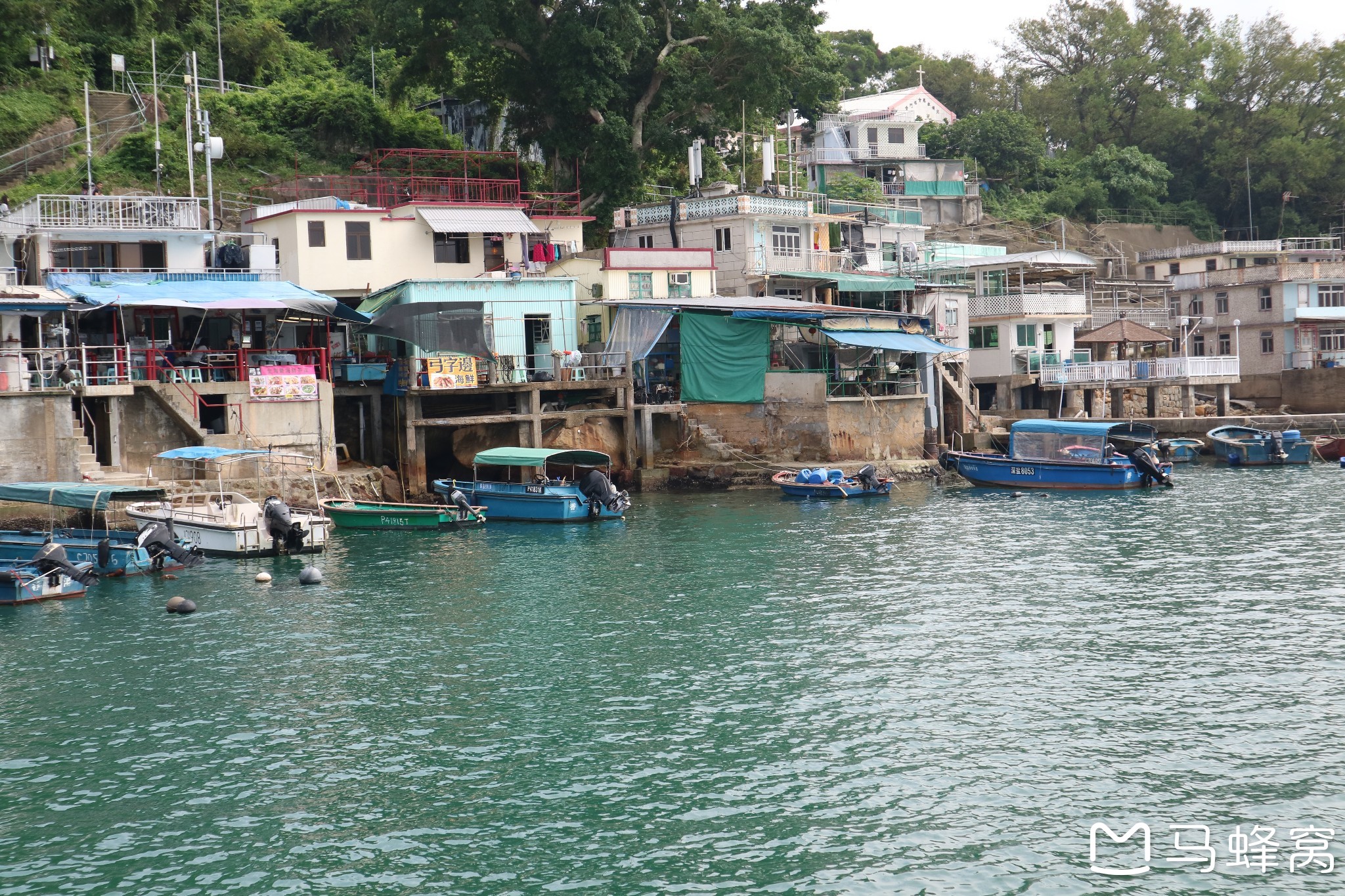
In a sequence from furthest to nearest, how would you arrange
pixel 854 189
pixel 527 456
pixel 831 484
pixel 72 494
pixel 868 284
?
1. pixel 854 189
2. pixel 868 284
3. pixel 831 484
4. pixel 527 456
5. pixel 72 494

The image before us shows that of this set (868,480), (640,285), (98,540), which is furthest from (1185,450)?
(98,540)

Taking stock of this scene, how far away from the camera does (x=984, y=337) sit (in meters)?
63.4

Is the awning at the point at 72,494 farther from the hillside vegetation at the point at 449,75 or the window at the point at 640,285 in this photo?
the window at the point at 640,285

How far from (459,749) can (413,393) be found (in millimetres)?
27660

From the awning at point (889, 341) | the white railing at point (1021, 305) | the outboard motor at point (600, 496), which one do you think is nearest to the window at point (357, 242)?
the outboard motor at point (600, 496)

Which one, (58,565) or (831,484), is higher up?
(831,484)

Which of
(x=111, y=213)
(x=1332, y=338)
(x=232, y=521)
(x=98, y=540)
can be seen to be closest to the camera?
(x=98, y=540)

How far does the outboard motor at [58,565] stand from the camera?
2858 centimetres

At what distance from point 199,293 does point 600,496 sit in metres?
14.3

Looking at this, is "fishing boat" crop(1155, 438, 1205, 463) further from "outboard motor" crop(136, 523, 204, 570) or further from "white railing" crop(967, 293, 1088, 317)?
"outboard motor" crop(136, 523, 204, 570)

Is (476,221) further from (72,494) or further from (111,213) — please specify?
(72,494)

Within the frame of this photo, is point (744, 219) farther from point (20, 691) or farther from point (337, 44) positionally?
point (20, 691)

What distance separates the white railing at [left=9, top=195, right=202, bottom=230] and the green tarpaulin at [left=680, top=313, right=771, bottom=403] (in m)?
18.3

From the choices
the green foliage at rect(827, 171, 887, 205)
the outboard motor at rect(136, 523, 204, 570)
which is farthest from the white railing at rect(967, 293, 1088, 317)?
the outboard motor at rect(136, 523, 204, 570)
